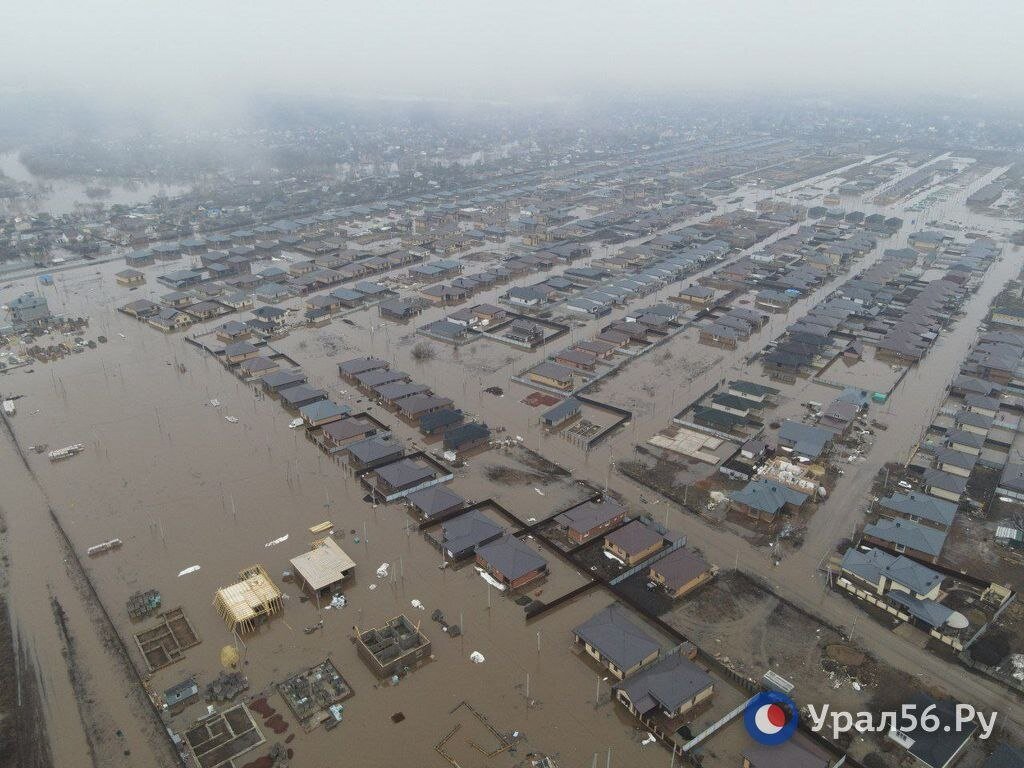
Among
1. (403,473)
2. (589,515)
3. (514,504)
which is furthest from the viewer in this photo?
(403,473)

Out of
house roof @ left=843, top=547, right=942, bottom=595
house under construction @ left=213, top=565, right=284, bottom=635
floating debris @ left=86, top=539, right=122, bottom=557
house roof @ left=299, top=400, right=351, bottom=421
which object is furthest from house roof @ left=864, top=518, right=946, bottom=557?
floating debris @ left=86, top=539, right=122, bottom=557

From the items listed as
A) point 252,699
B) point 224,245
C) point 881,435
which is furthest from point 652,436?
point 224,245

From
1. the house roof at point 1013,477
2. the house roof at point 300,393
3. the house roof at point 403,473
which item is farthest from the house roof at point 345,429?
the house roof at point 1013,477

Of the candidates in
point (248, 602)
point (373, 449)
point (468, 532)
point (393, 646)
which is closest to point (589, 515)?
point (468, 532)

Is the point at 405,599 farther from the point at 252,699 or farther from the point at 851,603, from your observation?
the point at 851,603

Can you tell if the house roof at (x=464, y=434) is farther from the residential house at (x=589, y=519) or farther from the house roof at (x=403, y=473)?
the residential house at (x=589, y=519)

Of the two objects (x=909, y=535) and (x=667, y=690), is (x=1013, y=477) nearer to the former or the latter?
(x=909, y=535)
